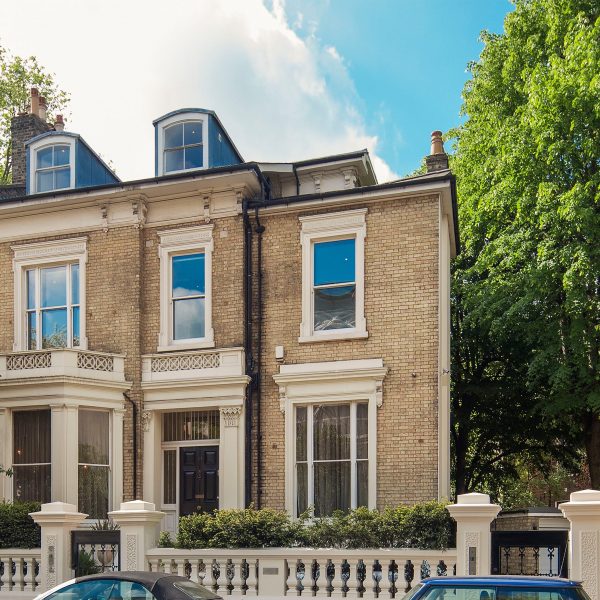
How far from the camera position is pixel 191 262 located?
62.5ft

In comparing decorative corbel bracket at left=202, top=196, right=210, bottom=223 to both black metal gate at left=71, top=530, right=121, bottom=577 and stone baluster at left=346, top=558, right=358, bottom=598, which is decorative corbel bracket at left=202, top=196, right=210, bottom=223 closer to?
black metal gate at left=71, top=530, right=121, bottom=577

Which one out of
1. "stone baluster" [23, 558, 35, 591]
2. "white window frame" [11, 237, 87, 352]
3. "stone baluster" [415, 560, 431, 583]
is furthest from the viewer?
"white window frame" [11, 237, 87, 352]

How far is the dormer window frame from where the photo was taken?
20.1 metres

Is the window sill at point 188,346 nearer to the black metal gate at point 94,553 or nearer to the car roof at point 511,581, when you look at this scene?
the black metal gate at point 94,553

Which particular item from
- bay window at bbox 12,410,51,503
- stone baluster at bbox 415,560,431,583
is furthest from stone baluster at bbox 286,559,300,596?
bay window at bbox 12,410,51,503

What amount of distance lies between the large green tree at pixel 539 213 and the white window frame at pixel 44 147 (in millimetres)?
10678

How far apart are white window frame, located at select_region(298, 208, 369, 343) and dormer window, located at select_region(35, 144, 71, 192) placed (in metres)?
6.73

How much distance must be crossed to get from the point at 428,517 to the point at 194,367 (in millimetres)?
6753

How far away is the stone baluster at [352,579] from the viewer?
40.9 ft

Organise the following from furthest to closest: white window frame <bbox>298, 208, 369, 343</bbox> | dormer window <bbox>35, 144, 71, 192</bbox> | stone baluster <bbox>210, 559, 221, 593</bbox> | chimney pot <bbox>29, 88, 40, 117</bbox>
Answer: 1. chimney pot <bbox>29, 88, 40, 117</bbox>
2. dormer window <bbox>35, 144, 71, 192</bbox>
3. white window frame <bbox>298, 208, 369, 343</bbox>
4. stone baluster <bbox>210, 559, 221, 593</bbox>

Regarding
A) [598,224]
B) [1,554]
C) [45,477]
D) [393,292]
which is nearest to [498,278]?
[598,224]

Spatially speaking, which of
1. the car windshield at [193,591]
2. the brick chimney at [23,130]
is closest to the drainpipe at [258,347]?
the car windshield at [193,591]

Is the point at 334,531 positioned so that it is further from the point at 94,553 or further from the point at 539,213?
the point at 539,213

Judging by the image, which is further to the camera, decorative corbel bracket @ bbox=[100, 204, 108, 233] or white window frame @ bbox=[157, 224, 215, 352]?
decorative corbel bracket @ bbox=[100, 204, 108, 233]
